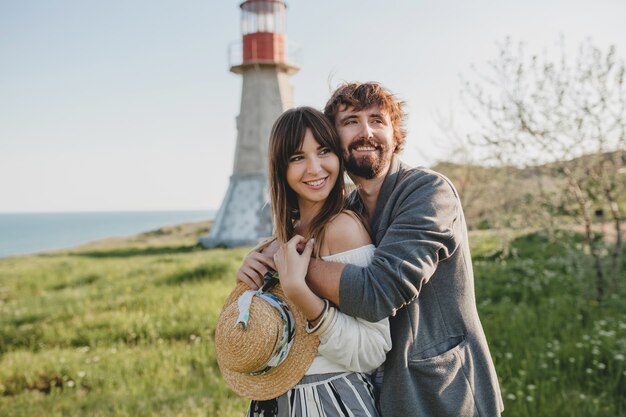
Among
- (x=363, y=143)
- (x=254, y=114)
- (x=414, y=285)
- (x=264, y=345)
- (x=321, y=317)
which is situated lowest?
(x=264, y=345)

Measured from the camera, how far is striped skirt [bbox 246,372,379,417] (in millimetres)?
2119

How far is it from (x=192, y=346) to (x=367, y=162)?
4.18 meters

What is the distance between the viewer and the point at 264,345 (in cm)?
205

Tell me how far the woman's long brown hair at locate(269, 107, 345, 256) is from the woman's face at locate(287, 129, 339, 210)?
0.08 ft

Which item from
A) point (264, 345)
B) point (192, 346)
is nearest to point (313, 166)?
point (264, 345)

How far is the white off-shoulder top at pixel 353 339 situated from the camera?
203 centimetres

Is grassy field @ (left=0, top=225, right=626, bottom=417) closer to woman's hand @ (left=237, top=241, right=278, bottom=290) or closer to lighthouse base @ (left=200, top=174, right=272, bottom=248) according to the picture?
woman's hand @ (left=237, top=241, right=278, bottom=290)

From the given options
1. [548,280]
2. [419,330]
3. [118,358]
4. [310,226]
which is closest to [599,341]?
[548,280]

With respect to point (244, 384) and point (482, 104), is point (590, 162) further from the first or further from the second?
point (244, 384)

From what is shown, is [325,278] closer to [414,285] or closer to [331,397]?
[414,285]

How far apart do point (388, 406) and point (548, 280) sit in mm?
6562

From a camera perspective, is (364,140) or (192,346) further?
(192,346)

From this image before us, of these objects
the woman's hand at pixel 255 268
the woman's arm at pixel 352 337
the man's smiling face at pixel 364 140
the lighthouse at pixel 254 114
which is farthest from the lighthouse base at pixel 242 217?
the woman's arm at pixel 352 337

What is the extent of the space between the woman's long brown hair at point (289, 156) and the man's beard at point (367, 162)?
0.05m
